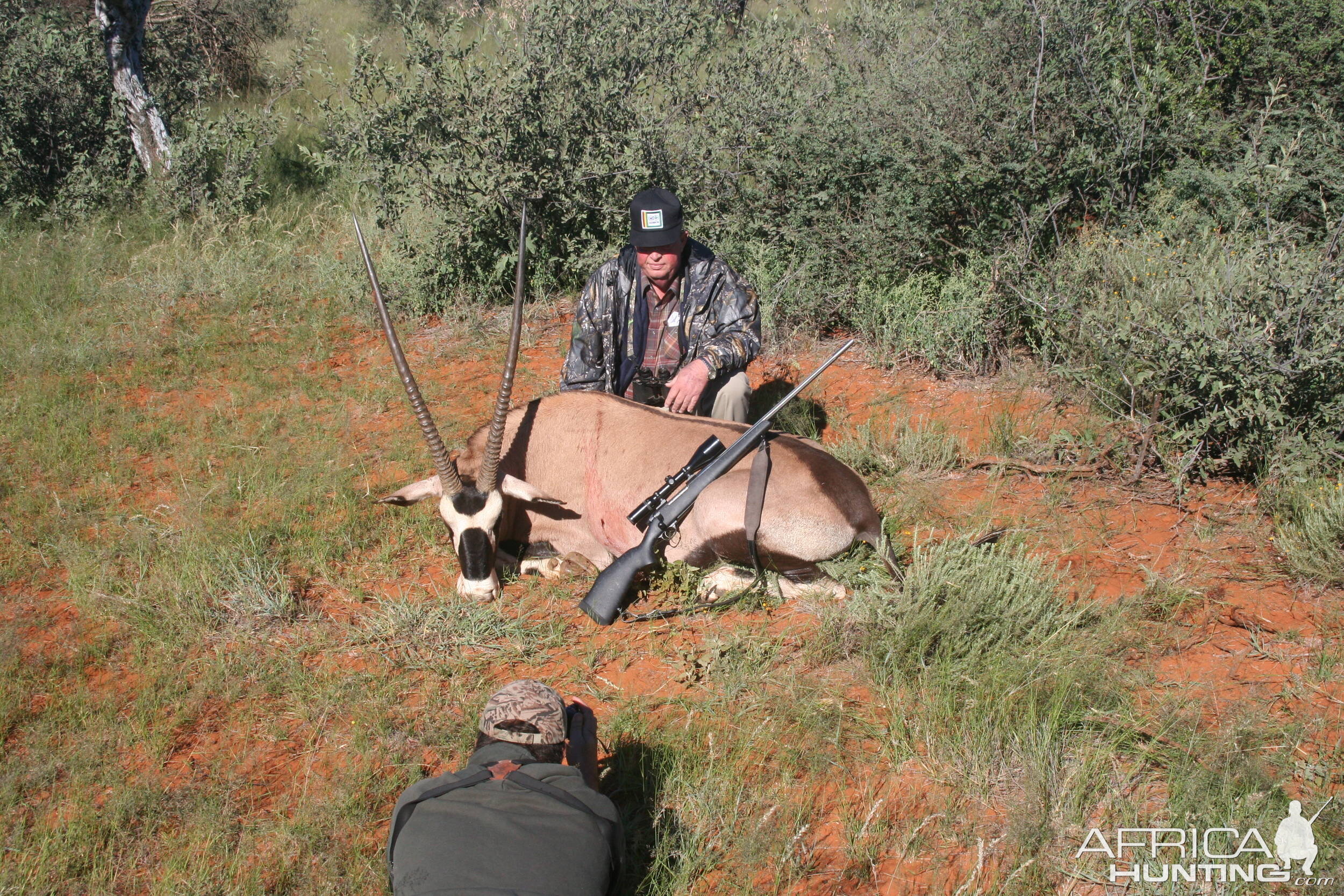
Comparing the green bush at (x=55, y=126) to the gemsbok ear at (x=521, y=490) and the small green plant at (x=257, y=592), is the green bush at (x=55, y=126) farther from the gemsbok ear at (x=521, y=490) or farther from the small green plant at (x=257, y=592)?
the gemsbok ear at (x=521, y=490)

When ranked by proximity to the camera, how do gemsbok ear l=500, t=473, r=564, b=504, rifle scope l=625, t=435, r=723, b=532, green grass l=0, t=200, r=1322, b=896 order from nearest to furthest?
1. green grass l=0, t=200, r=1322, b=896
2. rifle scope l=625, t=435, r=723, b=532
3. gemsbok ear l=500, t=473, r=564, b=504

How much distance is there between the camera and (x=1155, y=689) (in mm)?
3713

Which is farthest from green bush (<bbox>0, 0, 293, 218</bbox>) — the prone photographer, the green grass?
the prone photographer

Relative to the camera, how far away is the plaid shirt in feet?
18.6

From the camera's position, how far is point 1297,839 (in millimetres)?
2912

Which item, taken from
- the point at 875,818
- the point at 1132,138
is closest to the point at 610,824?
Result: the point at 875,818

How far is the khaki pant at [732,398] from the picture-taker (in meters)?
5.64

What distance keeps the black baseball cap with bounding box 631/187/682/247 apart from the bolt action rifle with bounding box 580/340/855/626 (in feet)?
3.98

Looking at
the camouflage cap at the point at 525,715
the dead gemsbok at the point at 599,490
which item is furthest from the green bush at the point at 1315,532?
the camouflage cap at the point at 525,715

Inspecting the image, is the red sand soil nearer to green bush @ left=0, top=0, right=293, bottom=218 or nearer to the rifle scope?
the rifle scope

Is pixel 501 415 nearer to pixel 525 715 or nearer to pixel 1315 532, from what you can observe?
pixel 525 715

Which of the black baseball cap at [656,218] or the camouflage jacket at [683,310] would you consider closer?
the black baseball cap at [656,218]

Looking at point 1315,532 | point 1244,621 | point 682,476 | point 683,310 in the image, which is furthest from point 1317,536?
point 683,310

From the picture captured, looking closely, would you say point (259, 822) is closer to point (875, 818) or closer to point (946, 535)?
point (875, 818)
